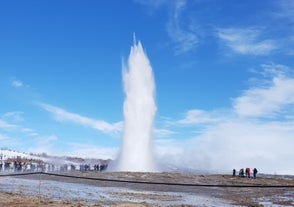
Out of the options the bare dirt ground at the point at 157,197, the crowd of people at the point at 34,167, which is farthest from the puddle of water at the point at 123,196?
the crowd of people at the point at 34,167

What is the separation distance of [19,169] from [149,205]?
185ft

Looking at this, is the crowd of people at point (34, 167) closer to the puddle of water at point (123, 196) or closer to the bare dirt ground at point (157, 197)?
the bare dirt ground at point (157, 197)

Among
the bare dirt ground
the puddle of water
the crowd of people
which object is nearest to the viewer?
the bare dirt ground

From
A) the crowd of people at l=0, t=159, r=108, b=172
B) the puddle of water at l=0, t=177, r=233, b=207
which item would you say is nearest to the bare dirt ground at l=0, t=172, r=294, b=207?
the puddle of water at l=0, t=177, r=233, b=207

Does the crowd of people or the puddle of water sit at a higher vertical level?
the crowd of people

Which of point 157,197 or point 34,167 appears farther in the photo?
point 34,167

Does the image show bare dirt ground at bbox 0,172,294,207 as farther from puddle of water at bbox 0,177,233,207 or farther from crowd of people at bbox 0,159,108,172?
crowd of people at bbox 0,159,108,172

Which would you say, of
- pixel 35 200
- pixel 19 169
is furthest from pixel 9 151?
pixel 35 200

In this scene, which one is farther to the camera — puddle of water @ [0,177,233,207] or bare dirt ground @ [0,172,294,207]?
puddle of water @ [0,177,233,207]

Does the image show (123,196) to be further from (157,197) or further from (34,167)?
(34,167)

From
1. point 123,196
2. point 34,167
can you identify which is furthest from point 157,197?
point 34,167

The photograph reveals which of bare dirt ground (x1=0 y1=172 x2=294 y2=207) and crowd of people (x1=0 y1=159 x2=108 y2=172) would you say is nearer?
bare dirt ground (x1=0 y1=172 x2=294 y2=207)

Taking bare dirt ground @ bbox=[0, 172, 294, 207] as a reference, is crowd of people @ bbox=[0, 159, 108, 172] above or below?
above

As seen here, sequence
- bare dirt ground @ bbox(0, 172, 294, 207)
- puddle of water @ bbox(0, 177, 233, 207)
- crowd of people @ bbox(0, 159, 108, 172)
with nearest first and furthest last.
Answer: bare dirt ground @ bbox(0, 172, 294, 207) < puddle of water @ bbox(0, 177, 233, 207) < crowd of people @ bbox(0, 159, 108, 172)
